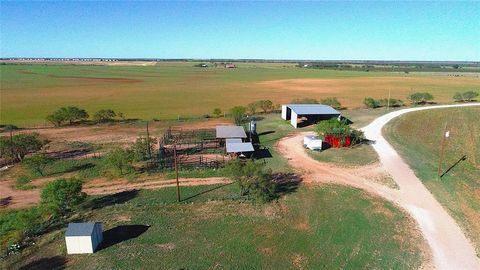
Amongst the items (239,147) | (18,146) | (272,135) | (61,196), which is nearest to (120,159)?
(61,196)

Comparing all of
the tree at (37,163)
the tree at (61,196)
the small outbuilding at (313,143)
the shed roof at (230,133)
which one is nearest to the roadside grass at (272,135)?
the shed roof at (230,133)

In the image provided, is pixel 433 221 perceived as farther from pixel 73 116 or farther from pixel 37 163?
pixel 73 116

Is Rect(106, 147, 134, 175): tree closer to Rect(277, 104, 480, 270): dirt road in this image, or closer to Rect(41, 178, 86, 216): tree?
Rect(41, 178, 86, 216): tree

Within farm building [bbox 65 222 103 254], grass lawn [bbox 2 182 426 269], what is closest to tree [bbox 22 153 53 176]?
grass lawn [bbox 2 182 426 269]

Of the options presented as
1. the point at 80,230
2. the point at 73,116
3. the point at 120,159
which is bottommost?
the point at 80,230

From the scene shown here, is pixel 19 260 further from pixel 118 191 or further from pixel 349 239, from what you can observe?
pixel 349 239

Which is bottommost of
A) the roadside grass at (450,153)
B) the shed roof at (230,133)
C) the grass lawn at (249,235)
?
the grass lawn at (249,235)

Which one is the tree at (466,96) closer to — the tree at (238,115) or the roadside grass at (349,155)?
the roadside grass at (349,155)
